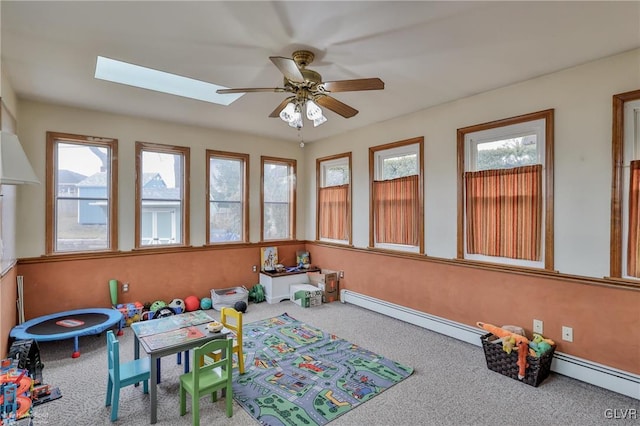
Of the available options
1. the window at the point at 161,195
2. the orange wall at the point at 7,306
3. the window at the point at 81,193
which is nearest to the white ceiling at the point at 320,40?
the window at the point at 81,193

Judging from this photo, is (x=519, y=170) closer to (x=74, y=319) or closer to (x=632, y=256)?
(x=632, y=256)

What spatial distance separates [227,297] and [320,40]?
158 inches

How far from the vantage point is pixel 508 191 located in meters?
3.38

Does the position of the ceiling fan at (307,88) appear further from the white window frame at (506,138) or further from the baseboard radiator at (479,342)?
the baseboard radiator at (479,342)

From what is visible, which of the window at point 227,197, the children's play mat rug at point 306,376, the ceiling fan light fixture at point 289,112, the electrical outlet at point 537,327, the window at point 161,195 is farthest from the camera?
the window at point 227,197

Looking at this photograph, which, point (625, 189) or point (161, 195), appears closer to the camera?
point (625, 189)

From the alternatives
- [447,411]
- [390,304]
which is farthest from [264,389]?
[390,304]

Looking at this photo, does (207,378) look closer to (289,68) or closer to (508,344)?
(289,68)

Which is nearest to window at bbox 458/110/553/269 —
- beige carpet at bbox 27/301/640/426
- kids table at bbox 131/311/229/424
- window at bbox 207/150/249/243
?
beige carpet at bbox 27/301/640/426

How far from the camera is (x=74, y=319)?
3730mm

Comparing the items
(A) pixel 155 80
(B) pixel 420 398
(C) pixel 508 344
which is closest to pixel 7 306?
(A) pixel 155 80

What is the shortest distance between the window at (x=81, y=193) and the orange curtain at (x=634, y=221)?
587cm

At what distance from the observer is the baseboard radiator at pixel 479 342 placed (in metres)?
2.66

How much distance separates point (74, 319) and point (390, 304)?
414cm
